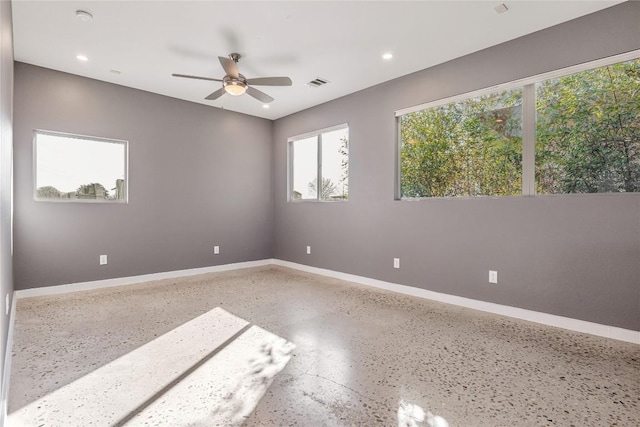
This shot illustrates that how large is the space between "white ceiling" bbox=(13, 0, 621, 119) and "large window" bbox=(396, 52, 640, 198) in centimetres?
55

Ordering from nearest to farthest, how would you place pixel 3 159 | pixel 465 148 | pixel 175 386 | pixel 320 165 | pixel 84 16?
pixel 3 159
pixel 175 386
pixel 84 16
pixel 465 148
pixel 320 165

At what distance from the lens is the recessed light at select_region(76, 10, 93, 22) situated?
2.81m

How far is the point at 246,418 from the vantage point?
→ 1.67 meters

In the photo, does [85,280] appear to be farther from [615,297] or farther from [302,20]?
[615,297]

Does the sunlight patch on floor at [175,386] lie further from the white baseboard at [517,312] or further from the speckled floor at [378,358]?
the white baseboard at [517,312]

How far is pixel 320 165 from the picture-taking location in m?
5.48

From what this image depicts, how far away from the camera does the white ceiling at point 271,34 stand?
276cm

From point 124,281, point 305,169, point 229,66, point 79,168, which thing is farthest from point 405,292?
point 79,168

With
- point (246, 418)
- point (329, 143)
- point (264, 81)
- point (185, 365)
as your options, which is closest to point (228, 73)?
point (264, 81)

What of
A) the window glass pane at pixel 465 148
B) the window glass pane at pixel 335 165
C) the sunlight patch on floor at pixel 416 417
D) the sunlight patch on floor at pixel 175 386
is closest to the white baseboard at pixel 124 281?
the window glass pane at pixel 335 165

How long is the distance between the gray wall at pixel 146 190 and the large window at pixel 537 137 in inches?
125

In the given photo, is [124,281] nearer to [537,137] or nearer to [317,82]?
[317,82]

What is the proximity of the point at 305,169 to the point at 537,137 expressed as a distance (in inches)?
141

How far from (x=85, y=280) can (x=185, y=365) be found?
Answer: 296 centimetres
